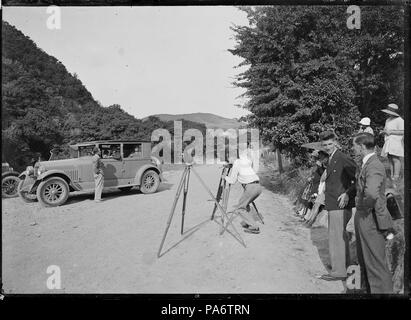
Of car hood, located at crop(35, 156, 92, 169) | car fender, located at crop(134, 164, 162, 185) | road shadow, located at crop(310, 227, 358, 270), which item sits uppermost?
car hood, located at crop(35, 156, 92, 169)

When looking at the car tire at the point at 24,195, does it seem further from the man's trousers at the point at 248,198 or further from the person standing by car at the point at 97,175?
the man's trousers at the point at 248,198

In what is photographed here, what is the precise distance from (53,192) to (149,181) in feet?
9.44

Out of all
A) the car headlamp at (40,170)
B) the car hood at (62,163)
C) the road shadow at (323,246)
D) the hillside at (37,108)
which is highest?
the hillside at (37,108)

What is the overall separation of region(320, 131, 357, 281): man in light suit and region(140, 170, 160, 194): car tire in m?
6.55

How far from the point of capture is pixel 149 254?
4473mm

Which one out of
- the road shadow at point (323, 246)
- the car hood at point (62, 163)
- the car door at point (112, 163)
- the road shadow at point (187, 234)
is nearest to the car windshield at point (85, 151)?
the car hood at point (62, 163)

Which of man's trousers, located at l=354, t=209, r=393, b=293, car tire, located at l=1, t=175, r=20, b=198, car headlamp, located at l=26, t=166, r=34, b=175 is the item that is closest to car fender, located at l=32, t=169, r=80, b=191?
car headlamp, located at l=26, t=166, r=34, b=175

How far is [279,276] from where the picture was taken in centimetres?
380

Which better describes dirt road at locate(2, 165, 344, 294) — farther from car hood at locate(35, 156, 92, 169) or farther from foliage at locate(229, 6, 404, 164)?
foliage at locate(229, 6, 404, 164)

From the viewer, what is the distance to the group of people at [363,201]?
310 centimetres

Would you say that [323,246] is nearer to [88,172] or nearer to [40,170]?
[88,172]

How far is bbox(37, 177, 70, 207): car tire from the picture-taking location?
7379 mm

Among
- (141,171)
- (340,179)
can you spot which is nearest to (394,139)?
(340,179)
